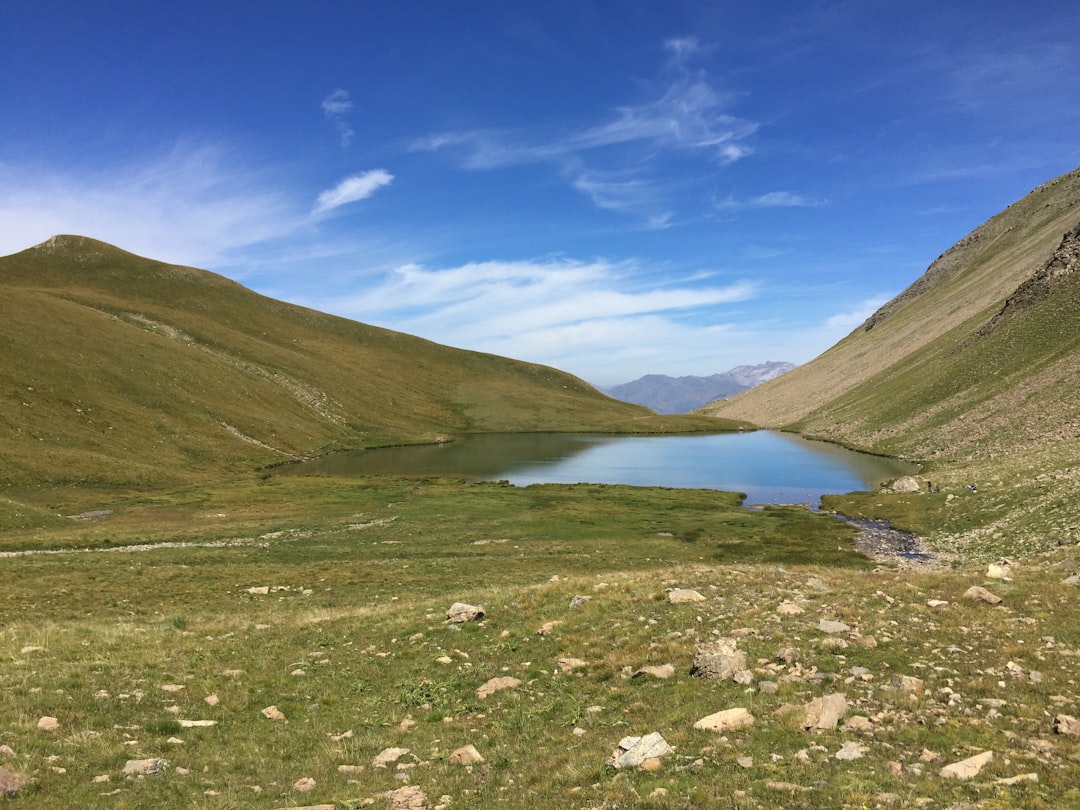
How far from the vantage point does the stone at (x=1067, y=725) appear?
34.5 feet

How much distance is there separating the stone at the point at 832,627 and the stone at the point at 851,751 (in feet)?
19.7

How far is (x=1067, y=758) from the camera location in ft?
31.9

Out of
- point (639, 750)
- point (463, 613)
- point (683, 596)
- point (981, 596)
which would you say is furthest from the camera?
point (463, 613)

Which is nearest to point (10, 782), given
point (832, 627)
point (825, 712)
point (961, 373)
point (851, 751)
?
point (851, 751)

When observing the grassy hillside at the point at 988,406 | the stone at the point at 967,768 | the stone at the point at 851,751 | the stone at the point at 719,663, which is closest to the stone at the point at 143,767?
the stone at the point at 719,663

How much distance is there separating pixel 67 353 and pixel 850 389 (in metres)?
195

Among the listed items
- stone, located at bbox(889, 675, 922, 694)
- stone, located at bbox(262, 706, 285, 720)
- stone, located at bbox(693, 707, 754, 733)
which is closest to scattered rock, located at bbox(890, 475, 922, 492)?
stone, located at bbox(889, 675, 922, 694)

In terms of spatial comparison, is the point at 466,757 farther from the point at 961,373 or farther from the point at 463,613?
the point at 961,373

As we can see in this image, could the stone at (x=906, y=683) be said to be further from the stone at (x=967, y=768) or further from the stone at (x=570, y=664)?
the stone at (x=570, y=664)

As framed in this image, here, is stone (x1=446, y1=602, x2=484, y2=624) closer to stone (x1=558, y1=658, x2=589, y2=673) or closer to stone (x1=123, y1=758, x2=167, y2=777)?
stone (x1=558, y1=658, x2=589, y2=673)

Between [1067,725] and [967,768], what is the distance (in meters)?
2.85

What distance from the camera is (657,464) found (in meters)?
120

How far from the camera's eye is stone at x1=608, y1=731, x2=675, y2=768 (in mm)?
11031

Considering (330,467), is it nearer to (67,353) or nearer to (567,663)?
(67,353)
